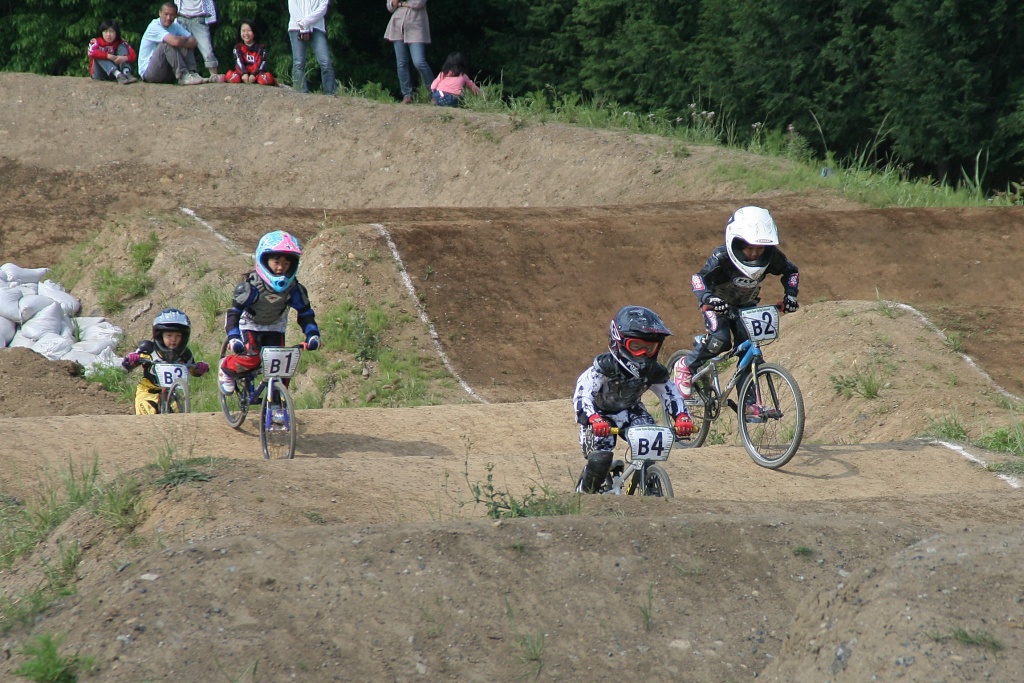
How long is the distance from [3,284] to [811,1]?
14.9 meters

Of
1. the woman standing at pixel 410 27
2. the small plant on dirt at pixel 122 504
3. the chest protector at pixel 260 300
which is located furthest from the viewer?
the woman standing at pixel 410 27

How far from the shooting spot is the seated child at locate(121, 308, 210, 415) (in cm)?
1070

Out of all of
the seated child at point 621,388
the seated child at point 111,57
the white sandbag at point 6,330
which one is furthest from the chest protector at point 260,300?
the seated child at point 111,57

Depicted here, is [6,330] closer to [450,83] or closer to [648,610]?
[450,83]

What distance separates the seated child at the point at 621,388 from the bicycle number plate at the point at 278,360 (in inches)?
113

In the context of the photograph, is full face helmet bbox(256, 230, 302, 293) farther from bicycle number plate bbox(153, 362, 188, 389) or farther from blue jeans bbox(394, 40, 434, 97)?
blue jeans bbox(394, 40, 434, 97)

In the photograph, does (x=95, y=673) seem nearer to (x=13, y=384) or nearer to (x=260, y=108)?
(x=13, y=384)

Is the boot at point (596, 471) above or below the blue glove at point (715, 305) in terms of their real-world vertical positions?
below

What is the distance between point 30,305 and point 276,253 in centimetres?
746

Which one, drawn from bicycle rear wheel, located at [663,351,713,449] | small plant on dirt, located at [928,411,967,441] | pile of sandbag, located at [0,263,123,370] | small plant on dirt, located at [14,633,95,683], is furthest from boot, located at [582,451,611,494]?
pile of sandbag, located at [0,263,123,370]

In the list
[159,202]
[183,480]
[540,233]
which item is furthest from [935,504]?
[159,202]

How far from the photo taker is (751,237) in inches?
338

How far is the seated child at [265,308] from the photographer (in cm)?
909

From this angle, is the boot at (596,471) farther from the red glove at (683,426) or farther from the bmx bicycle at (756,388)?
the bmx bicycle at (756,388)
